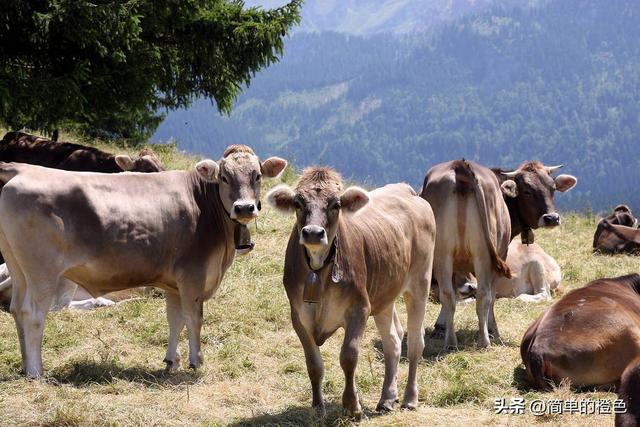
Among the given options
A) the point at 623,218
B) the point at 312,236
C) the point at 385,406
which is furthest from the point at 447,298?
the point at 623,218

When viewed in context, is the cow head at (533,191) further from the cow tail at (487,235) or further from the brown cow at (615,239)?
the brown cow at (615,239)

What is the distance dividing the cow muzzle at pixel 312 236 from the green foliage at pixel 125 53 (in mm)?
8589

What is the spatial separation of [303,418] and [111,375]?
6.76 feet

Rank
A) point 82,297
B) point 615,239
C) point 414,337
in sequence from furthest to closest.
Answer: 1. point 615,239
2. point 82,297
3. point 414,337

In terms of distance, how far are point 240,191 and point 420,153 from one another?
168823mm

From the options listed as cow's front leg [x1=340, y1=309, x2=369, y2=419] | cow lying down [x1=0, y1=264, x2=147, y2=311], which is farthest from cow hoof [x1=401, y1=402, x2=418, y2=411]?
cow lying down [x1=0, y1=264, x2=147, y2=311]

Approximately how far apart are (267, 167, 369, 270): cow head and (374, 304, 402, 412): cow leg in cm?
123

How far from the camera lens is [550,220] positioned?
12047 mm

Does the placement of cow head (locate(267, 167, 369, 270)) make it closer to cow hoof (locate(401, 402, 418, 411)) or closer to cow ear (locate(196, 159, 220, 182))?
cow hoof (locate(401, 402, 418, 411))

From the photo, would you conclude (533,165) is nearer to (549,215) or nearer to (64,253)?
(549,215)

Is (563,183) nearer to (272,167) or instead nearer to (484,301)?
(484,301)

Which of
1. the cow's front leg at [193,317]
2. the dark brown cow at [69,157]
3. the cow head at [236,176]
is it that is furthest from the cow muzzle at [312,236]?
the dark brown cow at [69,157]

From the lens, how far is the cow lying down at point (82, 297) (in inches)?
429

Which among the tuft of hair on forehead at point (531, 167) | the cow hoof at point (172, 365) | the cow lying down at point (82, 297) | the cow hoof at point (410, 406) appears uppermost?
the tuft of hair on forehead at point (531, 167)
